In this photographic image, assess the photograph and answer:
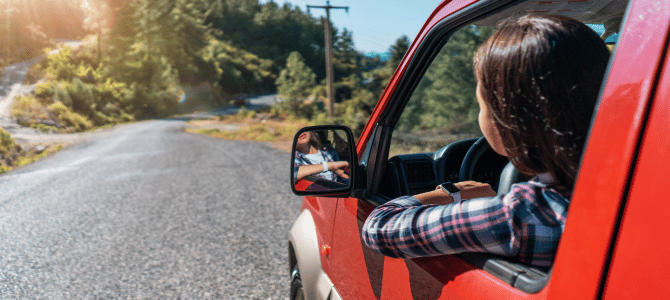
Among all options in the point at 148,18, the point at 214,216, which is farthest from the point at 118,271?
the point at 148,18

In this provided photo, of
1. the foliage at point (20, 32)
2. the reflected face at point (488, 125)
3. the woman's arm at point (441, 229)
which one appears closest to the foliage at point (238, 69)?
the foliage at point (20, 32)

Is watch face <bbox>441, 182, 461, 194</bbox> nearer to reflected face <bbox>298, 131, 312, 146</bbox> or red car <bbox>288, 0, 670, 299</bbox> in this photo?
red car <bbox>288, 0, 670, 299</bbox>

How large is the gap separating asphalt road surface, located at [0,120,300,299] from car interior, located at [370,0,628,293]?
211 centimetres

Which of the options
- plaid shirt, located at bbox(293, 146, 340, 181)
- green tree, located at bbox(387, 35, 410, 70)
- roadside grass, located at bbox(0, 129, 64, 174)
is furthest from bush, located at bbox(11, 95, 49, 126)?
plaid shirt, located at bbox(293, 146, 340, 181)

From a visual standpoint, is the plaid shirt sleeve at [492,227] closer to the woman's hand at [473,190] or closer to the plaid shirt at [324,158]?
the woman's hand at [473,190]

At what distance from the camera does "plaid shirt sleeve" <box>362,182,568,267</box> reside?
795mm

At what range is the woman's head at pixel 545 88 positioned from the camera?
2.50 feet

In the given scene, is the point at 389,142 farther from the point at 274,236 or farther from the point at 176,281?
the point at 274,236

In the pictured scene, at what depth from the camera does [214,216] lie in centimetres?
602

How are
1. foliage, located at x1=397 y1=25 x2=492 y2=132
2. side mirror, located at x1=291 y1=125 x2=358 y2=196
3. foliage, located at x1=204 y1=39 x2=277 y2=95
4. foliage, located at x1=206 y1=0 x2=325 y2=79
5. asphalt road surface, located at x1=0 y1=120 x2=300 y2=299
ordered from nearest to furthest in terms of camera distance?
foliage, located at x1=397 y1=25 x2=492 y2=132 → side mirror, located at x1=291 y1=125 x2=358 y2=196 → asphalt road surface, located at x1=0 y1=120 x2=300 y2=299 → foliage, located at x1=204 y1=39 x2=277 y2=95 → foliage, located at x1=206 y1=0 x2=325 y2=79

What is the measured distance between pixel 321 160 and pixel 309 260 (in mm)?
730

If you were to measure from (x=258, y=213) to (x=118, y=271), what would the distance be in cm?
228

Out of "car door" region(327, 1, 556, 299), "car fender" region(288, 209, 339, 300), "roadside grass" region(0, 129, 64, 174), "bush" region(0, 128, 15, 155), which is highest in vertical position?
"car door" region(327, 1, 556, 299)

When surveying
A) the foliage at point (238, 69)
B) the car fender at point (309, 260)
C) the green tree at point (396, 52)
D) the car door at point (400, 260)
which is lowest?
the car fender at point (309, 260)
